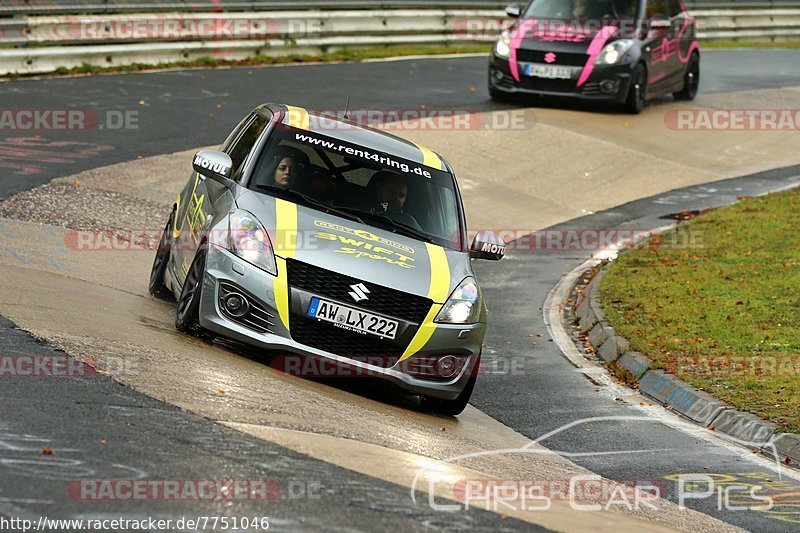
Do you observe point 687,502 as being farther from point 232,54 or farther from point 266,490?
point 232,54

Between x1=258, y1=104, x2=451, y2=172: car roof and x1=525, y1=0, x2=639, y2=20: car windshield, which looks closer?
x1=258, y1=104, x2=451, y2=172: car roof

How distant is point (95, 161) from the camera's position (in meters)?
15.2

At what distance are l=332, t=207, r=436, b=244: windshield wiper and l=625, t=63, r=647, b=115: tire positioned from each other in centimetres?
1268

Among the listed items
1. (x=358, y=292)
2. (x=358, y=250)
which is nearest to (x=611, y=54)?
(x=358, y=250)

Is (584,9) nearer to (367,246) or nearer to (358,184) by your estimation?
(358,184)

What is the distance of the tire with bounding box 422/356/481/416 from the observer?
8.48 metres

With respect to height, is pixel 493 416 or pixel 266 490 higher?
pixel 266 490

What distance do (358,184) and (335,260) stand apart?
4.12 ft

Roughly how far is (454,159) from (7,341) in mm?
10889

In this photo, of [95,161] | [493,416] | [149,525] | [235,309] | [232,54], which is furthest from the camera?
[232,54]

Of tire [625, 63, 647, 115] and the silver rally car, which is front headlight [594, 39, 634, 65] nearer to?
tire [625, 63, 647, 115]

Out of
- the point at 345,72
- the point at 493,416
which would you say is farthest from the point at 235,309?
the point at 345,72

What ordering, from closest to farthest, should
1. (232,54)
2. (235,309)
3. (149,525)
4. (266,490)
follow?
1. (149,525)
2. (266,490)
3. (235,309)
4. (232,54)

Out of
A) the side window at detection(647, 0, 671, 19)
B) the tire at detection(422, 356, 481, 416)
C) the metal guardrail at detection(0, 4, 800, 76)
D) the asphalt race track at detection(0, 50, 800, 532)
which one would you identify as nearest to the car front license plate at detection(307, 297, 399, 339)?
the tire at detection(422, 356, 481, 416)
